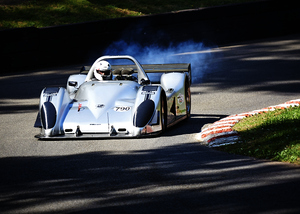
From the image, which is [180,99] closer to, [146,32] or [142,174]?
[142,174]

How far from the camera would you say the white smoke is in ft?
61.4

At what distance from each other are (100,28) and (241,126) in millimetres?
10283

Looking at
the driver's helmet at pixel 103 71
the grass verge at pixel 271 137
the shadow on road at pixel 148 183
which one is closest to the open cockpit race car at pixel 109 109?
the driver's helmet at pixel 103 71

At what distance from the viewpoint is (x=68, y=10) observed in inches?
884

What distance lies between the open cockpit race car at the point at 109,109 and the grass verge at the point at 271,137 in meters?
1.29

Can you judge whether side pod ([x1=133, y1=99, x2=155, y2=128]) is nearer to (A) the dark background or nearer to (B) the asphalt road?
(B) the asphalt road

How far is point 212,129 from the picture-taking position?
31.0 feet

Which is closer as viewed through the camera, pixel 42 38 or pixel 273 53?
pixel 42 38

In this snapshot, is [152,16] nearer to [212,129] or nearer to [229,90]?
[229,90]

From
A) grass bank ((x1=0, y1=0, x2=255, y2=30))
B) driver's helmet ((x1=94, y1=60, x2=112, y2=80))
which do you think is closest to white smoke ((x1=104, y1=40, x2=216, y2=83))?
grass bank ((x1=0, y1=0, x2=255, y2=30))

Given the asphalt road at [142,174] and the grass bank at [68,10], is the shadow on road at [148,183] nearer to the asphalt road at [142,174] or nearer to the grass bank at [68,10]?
the asphalt road at [142,174]

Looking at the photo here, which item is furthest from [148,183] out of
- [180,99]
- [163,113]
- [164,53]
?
[164,53]

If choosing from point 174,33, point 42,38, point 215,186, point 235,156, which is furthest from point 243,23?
point 215,186

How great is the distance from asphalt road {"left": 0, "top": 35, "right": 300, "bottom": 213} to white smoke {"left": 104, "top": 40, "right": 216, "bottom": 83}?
633 cm
